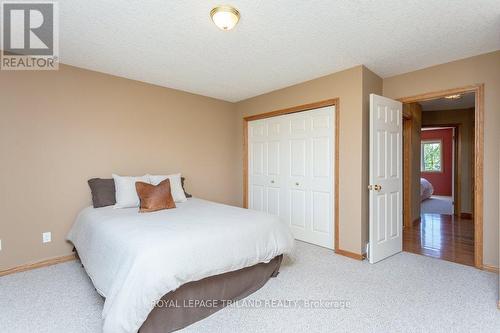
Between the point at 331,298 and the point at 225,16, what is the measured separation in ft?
7.84

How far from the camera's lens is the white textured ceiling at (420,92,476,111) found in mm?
4711

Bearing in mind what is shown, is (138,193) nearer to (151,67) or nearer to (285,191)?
(151,67)

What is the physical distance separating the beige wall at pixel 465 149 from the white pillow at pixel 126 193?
622cm

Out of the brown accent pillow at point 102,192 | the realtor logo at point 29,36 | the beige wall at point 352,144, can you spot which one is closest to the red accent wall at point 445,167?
the beige wall at point 352,144

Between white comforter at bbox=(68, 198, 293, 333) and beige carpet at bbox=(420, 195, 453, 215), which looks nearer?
white comforter at bbox=(68, 198, 293, 333)

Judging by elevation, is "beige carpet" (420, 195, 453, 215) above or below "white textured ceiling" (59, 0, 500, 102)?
below

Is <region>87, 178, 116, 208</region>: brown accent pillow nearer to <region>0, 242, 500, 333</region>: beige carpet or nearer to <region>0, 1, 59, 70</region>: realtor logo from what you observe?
<region>0, 242, 500, 333</region>: beige carpet

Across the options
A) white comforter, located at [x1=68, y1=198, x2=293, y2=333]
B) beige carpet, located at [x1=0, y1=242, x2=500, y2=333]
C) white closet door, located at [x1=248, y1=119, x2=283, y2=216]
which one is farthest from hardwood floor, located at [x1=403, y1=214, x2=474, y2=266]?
white comforter, located at [x1=68, y1=198, x2=293, y2=333]

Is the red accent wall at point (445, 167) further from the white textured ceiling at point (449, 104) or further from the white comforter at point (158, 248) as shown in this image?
the white comforter at point (158, 248)

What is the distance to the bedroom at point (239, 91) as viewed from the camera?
6.40 feet

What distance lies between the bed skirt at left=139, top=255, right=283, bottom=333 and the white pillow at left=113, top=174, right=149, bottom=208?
145 centimetres

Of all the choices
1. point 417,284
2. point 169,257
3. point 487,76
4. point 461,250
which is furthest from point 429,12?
point 461,250

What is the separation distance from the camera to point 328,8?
1.93m

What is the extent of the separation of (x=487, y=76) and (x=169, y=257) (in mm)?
3592
